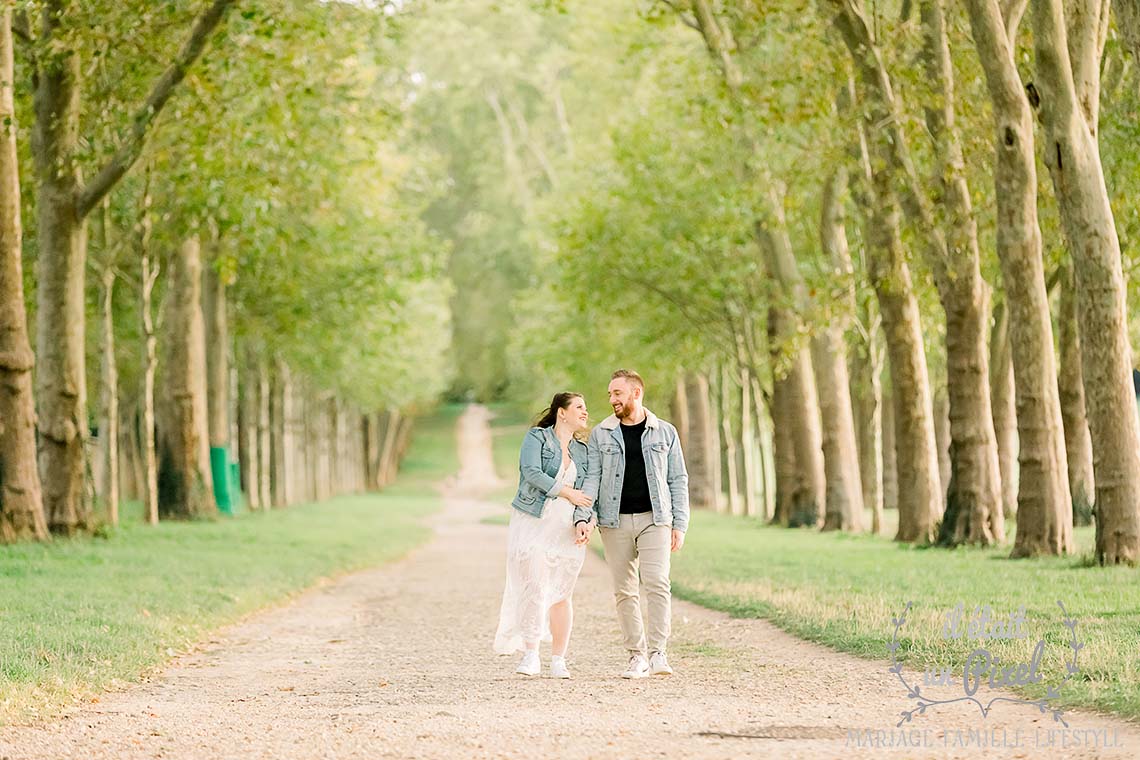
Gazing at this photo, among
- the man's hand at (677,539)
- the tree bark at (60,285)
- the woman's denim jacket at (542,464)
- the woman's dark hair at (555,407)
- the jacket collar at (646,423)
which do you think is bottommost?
the man's hand at (677,539)

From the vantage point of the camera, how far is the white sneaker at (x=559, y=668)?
10.3m

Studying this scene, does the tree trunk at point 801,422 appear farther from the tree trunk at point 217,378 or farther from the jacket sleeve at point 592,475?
the jacket sleeve at point 592,475

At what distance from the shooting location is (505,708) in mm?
8891

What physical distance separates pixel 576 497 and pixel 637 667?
3.97 ft

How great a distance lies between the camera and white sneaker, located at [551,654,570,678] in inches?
407

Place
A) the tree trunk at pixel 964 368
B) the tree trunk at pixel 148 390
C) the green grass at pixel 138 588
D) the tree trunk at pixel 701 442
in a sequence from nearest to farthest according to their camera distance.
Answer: the green grass at pixel 138 588, the tree trunk at pixel 964 368, the tree trunk at pixel 148 390, the tree trunk at pixel 701 442

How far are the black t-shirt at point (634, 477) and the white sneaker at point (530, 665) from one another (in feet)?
3.83

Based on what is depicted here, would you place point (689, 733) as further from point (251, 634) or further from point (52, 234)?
point (52, 234)

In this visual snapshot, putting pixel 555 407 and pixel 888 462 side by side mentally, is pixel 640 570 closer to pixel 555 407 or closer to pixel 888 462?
pixel 555 407

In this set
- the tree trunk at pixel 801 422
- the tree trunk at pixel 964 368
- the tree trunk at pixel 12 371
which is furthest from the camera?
the tree trunk at pixel 801 422

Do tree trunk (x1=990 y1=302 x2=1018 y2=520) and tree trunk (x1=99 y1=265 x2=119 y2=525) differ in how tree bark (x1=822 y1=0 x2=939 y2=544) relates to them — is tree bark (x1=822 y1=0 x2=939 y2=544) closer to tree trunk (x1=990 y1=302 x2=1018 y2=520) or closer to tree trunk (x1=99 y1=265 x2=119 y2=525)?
tree trunk (x1=990 y1=302 x2=1018 y2=520)

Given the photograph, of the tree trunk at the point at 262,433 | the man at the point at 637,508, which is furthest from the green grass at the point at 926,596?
the tree trunk at the point at 262,433

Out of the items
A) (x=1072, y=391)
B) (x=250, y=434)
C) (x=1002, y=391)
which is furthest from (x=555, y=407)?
(x=250, y=434)

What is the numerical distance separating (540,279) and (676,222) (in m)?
22.1
